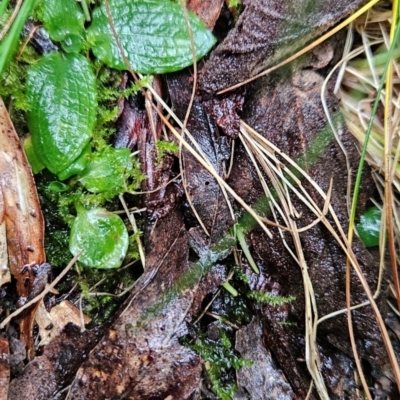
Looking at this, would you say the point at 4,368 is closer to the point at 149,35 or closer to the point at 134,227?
the point at 134,227

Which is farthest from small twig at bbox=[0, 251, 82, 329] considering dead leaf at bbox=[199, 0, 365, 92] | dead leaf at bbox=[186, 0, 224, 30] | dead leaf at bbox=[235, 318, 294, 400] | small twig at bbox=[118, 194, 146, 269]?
dead leaf at bbox=[186, 0, 224, 30]

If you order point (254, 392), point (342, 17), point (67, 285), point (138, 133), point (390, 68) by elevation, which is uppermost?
point (342, 17)

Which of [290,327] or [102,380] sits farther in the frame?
[290,327]

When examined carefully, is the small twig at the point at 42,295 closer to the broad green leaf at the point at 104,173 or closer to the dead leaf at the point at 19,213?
the dead leaf at the point at 19,213

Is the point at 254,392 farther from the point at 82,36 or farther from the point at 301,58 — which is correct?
the point at 82,36

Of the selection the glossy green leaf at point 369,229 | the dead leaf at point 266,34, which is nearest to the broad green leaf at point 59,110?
the dead leaf at point 266,34

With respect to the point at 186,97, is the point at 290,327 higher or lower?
lower

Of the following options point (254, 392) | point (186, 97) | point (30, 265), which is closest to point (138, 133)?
point (186, 97)

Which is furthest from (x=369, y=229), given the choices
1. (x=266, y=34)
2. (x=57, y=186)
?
(x=57, y=186)
